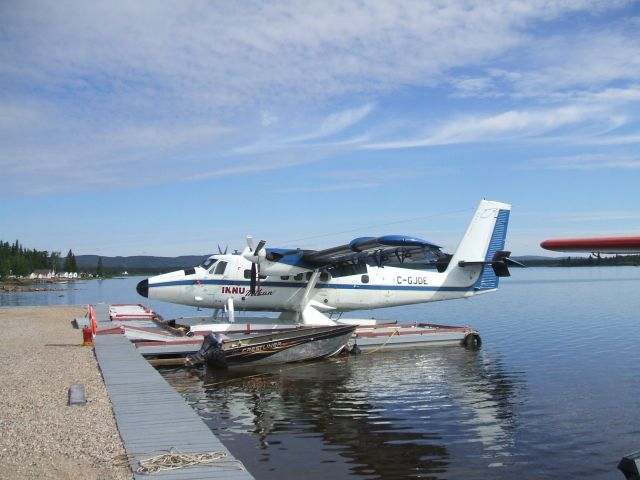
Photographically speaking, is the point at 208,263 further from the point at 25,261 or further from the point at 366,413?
the point at 25,261

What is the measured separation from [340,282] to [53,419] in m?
14.1

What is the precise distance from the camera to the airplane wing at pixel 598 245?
12.4ft

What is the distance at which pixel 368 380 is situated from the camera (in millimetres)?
15570

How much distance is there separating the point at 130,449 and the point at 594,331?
2328 centimetres

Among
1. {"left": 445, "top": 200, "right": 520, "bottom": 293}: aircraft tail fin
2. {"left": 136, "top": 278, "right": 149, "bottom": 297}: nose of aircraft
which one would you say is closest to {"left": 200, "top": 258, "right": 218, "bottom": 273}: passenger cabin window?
{"left": 136, "top": 278, "right": 149, "bottom": 297}: nose of aircraft

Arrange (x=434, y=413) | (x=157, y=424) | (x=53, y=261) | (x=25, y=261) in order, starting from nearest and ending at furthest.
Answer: (x=157, y=424)
(x=434, y=413)
(x=25, y=261)
(x=53, y=261)

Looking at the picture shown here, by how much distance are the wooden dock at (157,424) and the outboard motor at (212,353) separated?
10.6ft

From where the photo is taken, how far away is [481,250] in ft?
77.4

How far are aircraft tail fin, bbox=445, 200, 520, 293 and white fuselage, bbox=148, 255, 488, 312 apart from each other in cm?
43

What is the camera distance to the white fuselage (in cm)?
2145

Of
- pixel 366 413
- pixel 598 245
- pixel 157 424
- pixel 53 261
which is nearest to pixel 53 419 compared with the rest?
pixel 157 424

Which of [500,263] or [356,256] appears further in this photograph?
[500,263]

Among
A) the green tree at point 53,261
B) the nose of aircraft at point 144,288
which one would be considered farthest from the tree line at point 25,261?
the nose of aircraft at point 144,288

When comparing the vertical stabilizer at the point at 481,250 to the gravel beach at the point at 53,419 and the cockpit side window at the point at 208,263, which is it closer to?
the cockpit side window at the point at 208,263
